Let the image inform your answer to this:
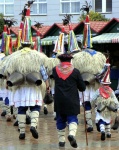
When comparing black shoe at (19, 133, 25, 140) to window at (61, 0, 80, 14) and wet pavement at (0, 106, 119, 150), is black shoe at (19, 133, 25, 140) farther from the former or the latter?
window at (61, 0, 80, 14)

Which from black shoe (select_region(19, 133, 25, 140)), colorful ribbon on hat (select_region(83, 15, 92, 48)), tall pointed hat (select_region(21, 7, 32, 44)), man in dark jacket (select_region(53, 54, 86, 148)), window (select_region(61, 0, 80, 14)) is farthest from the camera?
window (select_region(61, 0, 80, 14))

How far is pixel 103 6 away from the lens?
39.2 m

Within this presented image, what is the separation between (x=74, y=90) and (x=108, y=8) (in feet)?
95.9

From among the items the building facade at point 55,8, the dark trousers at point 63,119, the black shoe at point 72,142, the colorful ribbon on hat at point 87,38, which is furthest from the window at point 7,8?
the black shoe at point 72,142

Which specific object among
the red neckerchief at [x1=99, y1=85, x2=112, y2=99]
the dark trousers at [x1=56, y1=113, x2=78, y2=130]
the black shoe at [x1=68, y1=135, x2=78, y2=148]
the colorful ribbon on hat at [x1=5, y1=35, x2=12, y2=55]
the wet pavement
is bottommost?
the wet pavement

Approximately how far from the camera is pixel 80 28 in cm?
2372

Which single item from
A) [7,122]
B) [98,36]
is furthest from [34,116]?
[98,36]

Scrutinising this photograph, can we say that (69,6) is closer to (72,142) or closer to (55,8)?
(55,8)

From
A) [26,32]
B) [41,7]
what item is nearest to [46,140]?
[26,32]

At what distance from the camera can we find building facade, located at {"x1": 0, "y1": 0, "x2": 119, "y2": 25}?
128 ft

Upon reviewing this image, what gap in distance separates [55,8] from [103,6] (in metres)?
3.48

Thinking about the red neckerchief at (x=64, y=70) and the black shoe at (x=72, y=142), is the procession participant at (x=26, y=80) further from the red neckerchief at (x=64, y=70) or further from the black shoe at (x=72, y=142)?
the black shoe at (x=72, y=142)

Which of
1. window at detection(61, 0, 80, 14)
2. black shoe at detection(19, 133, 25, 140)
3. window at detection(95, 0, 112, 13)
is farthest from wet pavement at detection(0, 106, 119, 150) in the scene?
window at detection(61, 0, 80, 14)

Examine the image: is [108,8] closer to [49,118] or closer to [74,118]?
[49,118]
